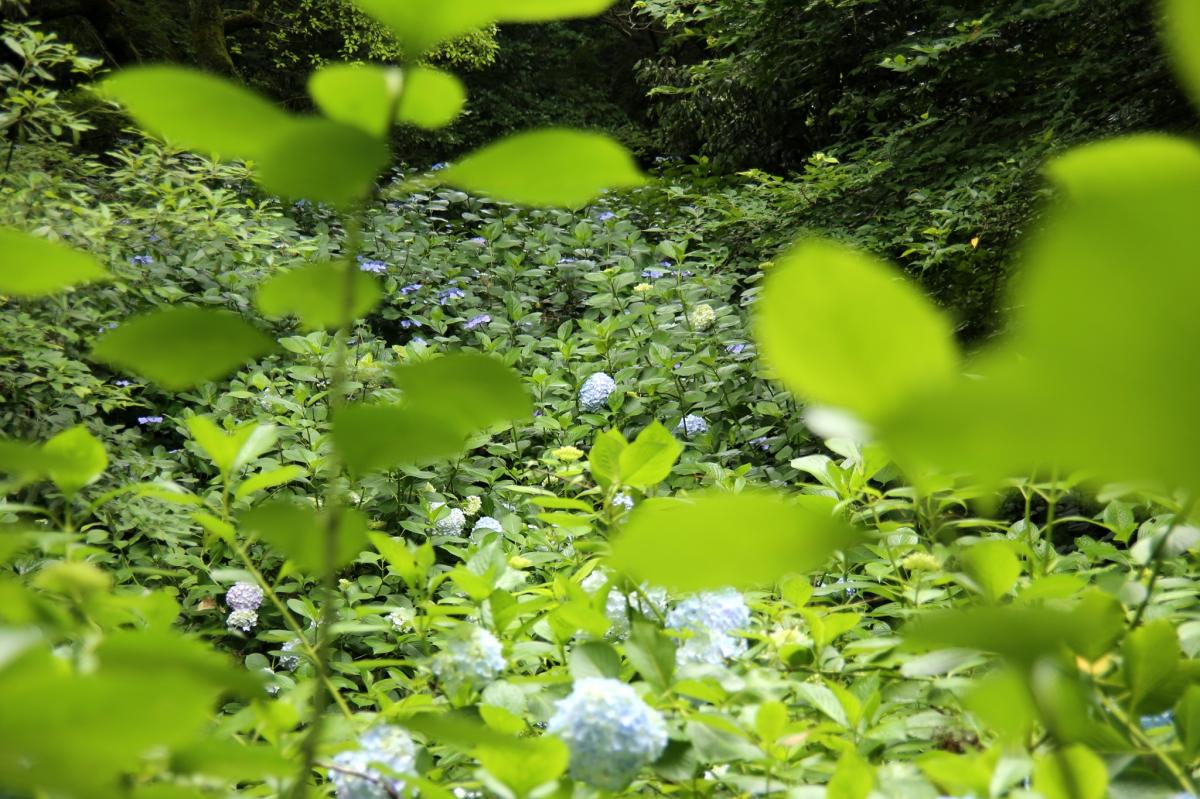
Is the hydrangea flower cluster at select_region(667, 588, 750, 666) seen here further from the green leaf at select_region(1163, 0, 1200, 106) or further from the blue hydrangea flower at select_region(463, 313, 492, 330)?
the blue hydrangea flower at select_region(463, 313, 492, 330)

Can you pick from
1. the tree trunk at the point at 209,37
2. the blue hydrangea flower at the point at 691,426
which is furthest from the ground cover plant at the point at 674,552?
the tree trunk at the point at 209,37

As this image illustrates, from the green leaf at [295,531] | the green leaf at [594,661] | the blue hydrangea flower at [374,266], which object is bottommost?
the green leaf at [295,531]

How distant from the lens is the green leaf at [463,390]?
27cm

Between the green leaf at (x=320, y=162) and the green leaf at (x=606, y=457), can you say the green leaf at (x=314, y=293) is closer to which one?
the green leaf at (x=320, y=162)

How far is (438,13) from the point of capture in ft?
0.76

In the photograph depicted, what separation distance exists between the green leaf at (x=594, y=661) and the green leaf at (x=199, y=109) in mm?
367

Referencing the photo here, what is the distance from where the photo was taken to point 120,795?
19 cm

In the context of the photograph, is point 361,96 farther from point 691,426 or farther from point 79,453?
point 691,426

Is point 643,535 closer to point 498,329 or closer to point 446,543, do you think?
point 446,543

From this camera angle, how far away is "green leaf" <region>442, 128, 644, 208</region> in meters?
0.27

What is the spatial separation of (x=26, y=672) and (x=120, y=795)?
0.11ft

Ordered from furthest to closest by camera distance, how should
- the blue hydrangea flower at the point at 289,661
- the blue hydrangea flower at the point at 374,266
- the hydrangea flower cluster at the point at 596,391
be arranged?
1. the blue hydrangea flower at the point at 374,266
2. the hydrangea flower cluster at the point at 596,391
3. the blue hydrangea flower at the point at 289,661

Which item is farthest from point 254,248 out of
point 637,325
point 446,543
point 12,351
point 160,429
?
point 446,543

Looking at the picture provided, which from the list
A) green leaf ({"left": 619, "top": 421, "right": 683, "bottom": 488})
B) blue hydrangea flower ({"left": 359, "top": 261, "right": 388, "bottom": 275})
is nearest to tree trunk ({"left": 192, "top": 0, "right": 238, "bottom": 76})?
blue hydrangea flower ({"left": 359, "top": 261, "right": 388, "bottom": 275})
